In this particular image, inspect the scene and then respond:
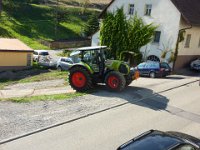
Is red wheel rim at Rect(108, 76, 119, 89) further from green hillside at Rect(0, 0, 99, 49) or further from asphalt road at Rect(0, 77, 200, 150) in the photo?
green hillside at Rect(0, 0, 99, 49)

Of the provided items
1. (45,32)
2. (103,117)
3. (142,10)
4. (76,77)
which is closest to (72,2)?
(45,32)

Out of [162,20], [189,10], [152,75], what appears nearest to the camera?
[152,75]

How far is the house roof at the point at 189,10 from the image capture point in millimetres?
30234

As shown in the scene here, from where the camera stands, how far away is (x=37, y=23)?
57.9m

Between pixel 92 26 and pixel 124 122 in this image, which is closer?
pixel 124 122

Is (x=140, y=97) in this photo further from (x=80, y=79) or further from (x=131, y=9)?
(x=131, y=9)

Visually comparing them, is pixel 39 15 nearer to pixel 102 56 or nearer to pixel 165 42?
pixel 165 42

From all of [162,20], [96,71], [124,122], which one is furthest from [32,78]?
[124,122]

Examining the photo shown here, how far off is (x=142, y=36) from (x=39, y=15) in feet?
118

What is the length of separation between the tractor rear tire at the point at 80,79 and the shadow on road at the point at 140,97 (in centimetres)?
79

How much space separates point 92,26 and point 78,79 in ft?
128

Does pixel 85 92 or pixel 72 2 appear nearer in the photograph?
pixel 85 92

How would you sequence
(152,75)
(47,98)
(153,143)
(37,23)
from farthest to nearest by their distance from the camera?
(37,23), (152,75), (47,98), (153,143)

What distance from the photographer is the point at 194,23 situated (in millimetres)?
30703
